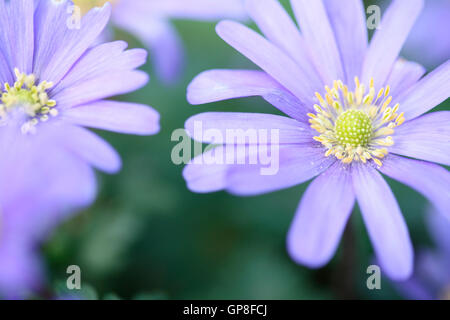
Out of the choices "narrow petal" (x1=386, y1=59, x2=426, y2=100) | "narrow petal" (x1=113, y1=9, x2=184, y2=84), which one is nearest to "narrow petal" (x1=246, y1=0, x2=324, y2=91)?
"narrow petal" (x1=386, y1=59, x2=426, y2=100)

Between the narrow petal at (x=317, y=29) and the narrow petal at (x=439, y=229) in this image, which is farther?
the narrow petal at (x=439, y=229)

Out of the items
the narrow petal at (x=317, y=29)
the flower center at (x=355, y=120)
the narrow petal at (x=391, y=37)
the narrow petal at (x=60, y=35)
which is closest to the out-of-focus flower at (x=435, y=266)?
the flower center at (x=355, y=120)

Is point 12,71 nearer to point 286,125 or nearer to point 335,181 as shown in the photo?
point 286,125

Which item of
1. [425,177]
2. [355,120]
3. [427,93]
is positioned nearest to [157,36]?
[355,120]

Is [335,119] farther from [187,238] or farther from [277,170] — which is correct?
[187,238]

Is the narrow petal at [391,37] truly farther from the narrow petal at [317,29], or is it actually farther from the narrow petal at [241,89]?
the narrow petal at [241,89]

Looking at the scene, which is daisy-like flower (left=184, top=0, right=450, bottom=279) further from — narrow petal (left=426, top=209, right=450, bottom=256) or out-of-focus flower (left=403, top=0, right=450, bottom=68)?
out-of-focus flower (left=403, top=0, right=450, bottom=68)

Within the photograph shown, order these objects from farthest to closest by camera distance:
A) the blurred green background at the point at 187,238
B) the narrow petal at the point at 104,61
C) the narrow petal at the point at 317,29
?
the blurred green background at the point at 187,238 < the narrow petal at the point at 317,29 < the narrow petal at the point at 104,61
